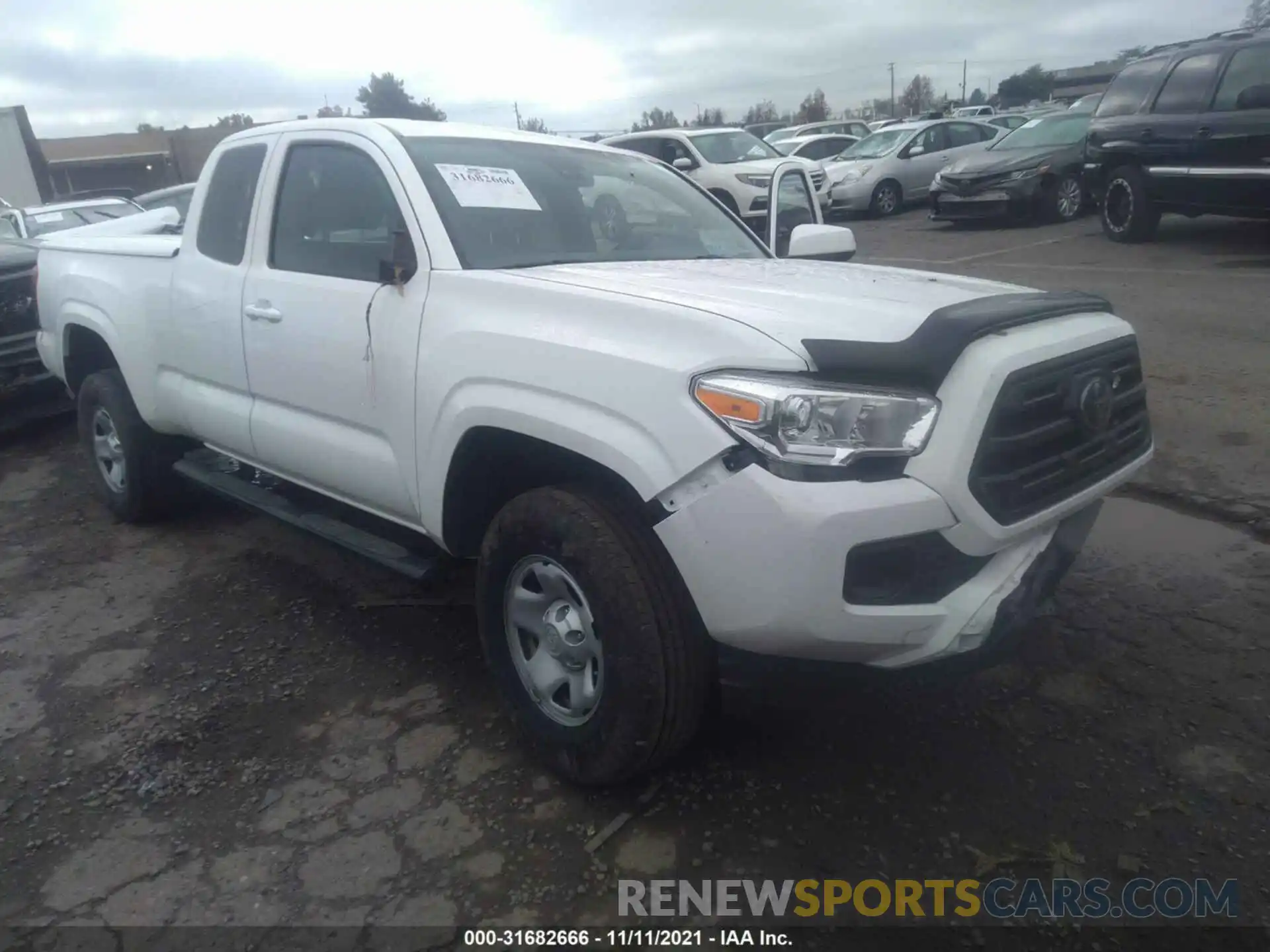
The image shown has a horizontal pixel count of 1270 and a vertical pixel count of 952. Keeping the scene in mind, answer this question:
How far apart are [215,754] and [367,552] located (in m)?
0.77

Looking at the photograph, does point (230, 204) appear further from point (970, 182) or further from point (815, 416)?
point (970, 182)

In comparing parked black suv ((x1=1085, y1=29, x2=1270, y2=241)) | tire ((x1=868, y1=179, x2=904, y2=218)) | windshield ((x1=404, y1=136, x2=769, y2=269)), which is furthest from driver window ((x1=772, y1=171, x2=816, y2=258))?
tire ((x1=868, y1=179, x2=904, y2=218))

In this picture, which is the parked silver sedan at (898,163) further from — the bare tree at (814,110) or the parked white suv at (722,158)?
the bare tree at (814,110)

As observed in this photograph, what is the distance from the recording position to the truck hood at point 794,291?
2.39 m

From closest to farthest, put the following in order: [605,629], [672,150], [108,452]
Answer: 1. [605,629]
2. [108,452]
3. [672,150]

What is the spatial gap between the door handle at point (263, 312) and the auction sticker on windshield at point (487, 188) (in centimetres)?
83

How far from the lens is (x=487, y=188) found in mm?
3334

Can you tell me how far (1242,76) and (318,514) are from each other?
10.0 metres

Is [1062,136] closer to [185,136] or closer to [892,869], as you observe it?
[892,869]

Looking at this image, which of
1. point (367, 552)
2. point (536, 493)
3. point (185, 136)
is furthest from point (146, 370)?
point (185, 136)

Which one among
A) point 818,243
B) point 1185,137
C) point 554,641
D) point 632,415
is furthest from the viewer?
point 1185,137

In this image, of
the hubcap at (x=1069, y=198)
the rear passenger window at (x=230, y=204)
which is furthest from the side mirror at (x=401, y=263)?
the hubcap at (x=1069, y=198)

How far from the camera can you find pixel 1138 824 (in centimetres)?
255

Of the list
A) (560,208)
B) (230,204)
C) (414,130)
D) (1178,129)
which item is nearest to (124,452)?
(230,204)
